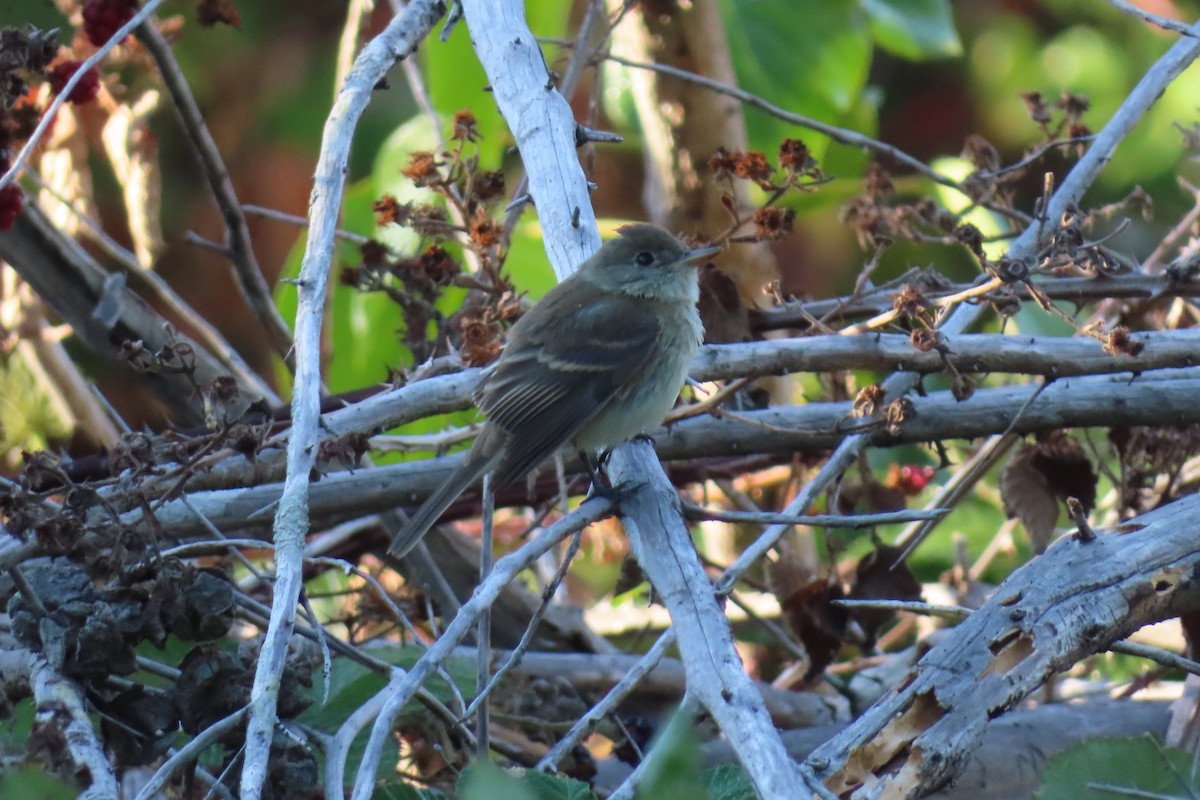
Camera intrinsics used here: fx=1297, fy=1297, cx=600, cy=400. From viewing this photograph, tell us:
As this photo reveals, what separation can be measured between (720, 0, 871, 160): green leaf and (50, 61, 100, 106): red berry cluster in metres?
2.43

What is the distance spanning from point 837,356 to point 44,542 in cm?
179

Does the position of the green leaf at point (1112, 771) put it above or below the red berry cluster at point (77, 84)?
below

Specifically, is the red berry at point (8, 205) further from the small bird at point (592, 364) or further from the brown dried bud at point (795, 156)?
the brown dried bud at point (795, 156)

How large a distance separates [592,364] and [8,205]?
1.58 meters

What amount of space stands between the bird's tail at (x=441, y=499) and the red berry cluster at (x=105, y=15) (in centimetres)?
163

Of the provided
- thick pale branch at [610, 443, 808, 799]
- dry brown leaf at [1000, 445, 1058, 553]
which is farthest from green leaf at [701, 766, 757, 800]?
dry brown leaf at [1000, 445, 1058, 553]

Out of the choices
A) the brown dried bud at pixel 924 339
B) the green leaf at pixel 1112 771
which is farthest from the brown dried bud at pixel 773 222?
the green leaf at pixel 1112 771

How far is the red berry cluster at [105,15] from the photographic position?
144 inches

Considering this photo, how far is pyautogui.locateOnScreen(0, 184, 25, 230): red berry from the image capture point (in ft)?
11.0

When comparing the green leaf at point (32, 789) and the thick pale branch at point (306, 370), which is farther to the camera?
the thick pale branch at point (306, 370)

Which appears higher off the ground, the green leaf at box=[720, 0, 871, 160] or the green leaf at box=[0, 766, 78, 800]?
the green leaf at box=[720, 0, 871, 160]

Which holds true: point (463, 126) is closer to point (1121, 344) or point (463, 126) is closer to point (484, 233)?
point (484, 233)

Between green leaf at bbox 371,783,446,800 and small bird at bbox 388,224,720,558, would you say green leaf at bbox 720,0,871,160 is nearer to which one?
A: small bird at bbox 388,224,720,558

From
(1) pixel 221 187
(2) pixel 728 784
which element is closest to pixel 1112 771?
(2) pixel 728 784
